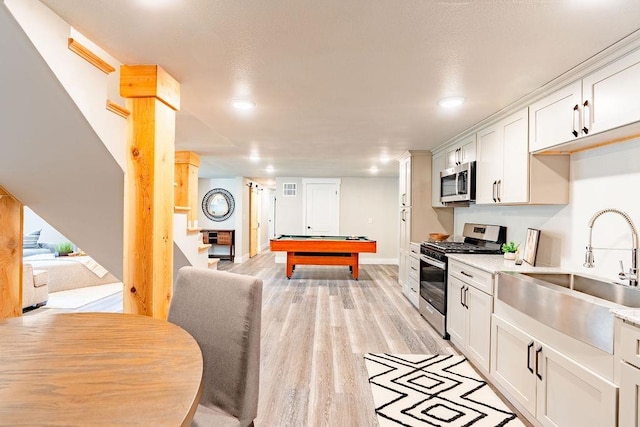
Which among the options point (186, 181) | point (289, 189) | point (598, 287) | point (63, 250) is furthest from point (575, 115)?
point (63, 250)

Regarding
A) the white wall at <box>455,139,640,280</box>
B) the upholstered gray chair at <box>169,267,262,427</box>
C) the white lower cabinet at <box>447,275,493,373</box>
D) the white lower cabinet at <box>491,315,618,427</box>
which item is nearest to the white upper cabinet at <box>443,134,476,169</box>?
the white wall at <box>455,139,640,280</box>

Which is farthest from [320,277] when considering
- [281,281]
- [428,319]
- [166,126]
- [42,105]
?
[42,105]

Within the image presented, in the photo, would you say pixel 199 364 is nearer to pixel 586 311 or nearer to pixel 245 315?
pixel 245 315

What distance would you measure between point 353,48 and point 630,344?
6.17ft

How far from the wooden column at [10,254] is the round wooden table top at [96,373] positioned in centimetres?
193

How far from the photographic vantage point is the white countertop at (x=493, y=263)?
2.40 metres

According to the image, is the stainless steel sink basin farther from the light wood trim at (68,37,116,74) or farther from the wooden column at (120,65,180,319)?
the light wood trim at (68,37,116,74)

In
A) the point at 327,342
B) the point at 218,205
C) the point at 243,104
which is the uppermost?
Answer: the point at 243,104

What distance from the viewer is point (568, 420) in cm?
161

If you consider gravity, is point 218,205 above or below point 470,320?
above

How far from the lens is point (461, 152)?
3.80m

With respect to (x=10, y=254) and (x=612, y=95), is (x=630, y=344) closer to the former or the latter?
(x=612, y=95)

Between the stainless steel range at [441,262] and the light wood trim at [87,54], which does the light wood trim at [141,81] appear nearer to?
the light wood trim at [87,54]

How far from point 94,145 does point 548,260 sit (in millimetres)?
3396
